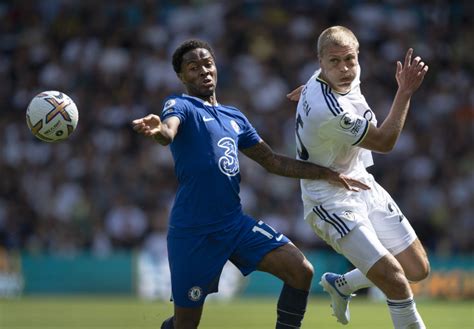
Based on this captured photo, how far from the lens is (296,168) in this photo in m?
8.77

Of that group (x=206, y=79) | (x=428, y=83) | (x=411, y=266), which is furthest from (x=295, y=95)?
(x=428, y=83)

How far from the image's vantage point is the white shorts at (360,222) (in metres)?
8.42

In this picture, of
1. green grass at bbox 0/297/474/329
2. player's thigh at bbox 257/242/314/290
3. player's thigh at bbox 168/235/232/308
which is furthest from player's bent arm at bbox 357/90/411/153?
green grass at bbox 0/297/474/329

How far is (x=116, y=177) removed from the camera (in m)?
20.8

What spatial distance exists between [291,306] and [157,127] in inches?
78.0

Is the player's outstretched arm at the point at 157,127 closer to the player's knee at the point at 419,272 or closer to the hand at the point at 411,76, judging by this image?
the hand at the point at 411,76

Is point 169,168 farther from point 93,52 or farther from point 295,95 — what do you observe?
point 295,95

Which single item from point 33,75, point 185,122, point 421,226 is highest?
point 33,75

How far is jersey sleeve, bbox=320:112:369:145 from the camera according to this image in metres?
8.30

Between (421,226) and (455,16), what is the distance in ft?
18.6

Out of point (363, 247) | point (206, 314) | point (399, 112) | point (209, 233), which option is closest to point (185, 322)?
point (209, 233)

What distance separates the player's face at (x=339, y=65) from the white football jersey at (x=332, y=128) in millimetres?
71

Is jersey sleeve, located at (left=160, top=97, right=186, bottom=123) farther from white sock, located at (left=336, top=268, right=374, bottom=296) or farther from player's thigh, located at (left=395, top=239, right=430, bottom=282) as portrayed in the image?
white sock, located at (left=336, top=268, right=374, bottom=296)

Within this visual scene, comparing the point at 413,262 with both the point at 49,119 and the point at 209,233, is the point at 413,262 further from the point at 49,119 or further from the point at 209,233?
the point at 49,119
